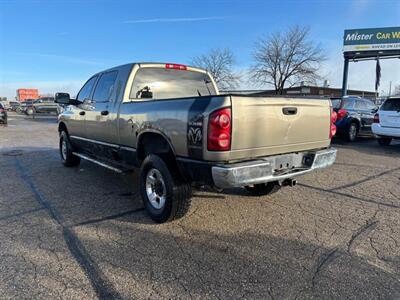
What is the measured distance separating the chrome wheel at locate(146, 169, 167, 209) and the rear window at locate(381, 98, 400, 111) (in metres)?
9.01

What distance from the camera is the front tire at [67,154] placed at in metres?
7.49

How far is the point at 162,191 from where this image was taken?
4168 mm

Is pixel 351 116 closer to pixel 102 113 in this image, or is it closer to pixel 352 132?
pixel 352 132

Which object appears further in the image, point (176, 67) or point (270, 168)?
point (176, 67)

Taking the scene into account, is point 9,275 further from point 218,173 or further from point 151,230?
Result: point 218,173

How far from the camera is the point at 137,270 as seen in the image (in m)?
3.07

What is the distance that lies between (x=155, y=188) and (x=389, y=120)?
897cm

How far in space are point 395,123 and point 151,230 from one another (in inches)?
364

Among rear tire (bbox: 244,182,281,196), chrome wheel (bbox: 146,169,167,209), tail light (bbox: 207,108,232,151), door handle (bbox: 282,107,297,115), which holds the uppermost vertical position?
door handle (bbox: 282,107,297,115)

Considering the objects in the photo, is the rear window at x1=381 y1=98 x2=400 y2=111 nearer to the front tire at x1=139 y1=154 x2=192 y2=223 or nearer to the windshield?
the windshield

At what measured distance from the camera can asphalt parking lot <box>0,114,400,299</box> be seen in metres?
2.80

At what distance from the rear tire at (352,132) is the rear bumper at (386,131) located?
1198 millimetres

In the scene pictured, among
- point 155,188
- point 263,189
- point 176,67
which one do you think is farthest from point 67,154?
point 263,189

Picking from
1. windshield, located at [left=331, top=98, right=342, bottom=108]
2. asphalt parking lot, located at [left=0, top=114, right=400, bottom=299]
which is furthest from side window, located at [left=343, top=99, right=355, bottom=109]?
asphalt parking lot, located at [left=0, top=114, right=400, bottom=299]
